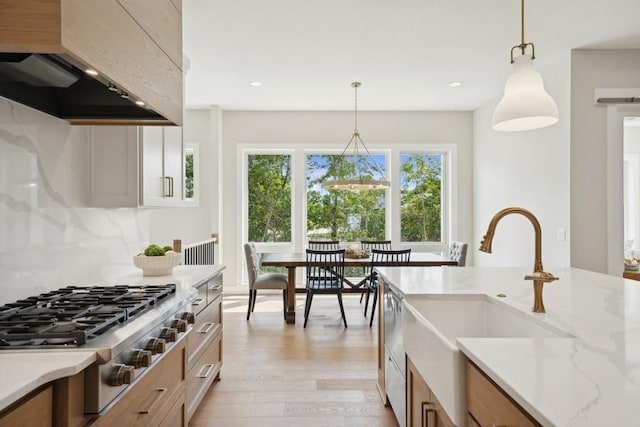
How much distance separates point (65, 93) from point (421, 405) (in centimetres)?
217

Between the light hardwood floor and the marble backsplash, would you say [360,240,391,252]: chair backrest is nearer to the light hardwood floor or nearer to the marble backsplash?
the light hardwood floor

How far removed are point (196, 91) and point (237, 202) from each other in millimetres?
1705

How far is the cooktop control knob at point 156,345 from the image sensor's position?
1434 millimetres

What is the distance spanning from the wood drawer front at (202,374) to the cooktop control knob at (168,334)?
56 cm

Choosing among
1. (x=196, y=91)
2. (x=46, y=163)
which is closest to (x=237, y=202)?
(x=196, y=91)

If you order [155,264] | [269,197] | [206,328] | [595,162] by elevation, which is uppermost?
[595,162]

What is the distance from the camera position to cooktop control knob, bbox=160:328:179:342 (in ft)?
5.16

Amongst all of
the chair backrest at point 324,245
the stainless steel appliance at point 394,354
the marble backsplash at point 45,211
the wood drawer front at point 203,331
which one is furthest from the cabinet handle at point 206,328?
the chair backrest at point 324,245

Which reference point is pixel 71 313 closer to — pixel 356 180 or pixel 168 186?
pixel 168 186

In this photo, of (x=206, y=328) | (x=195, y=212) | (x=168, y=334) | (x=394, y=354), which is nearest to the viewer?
(x=168, y=334)

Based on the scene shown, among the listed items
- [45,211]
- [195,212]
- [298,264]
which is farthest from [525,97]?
[195,212]

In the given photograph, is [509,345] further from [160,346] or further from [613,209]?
[613,209]

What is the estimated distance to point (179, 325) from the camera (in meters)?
1.73

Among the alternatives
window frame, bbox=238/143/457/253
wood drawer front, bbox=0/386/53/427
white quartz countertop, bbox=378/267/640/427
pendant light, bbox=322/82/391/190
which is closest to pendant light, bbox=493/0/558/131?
white quartz countertop, bbox=378/267/640/427
